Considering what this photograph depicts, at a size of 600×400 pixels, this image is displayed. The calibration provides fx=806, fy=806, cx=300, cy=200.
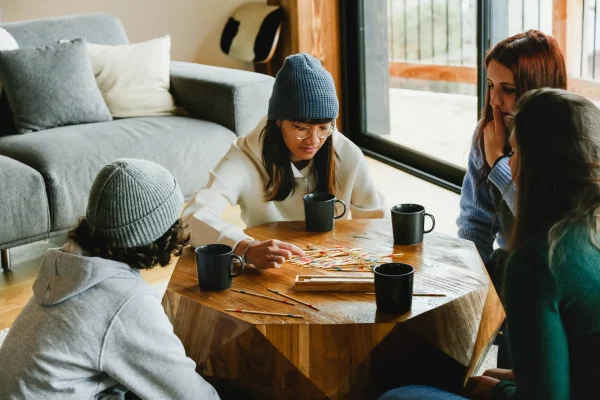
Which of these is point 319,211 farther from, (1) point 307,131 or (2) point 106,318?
(2) point 106,318

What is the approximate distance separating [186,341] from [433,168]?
9.22 feet

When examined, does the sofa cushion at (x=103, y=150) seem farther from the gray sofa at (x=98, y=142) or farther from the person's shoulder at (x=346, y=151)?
the person's shoulder at (x=346, y=151)

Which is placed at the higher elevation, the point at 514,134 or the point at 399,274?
the point at 514,134

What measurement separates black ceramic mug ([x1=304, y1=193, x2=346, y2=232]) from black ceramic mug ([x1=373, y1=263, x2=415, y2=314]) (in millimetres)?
461

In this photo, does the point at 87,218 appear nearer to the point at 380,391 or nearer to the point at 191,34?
the point at 380,391

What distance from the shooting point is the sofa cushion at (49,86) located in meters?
3.46

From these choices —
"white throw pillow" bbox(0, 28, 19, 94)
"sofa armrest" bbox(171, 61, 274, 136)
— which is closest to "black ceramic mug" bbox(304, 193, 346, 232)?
"sofa armrest" bbox(171, 61, 274, 136)

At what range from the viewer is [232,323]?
152 centimetres

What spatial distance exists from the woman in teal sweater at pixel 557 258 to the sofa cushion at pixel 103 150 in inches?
87.5

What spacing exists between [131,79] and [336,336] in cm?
257

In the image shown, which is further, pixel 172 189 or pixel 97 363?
pixel 172 189

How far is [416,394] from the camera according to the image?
1.47 m

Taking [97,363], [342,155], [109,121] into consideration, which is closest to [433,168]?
[109,121]

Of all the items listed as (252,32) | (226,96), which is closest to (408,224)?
(226,96)
